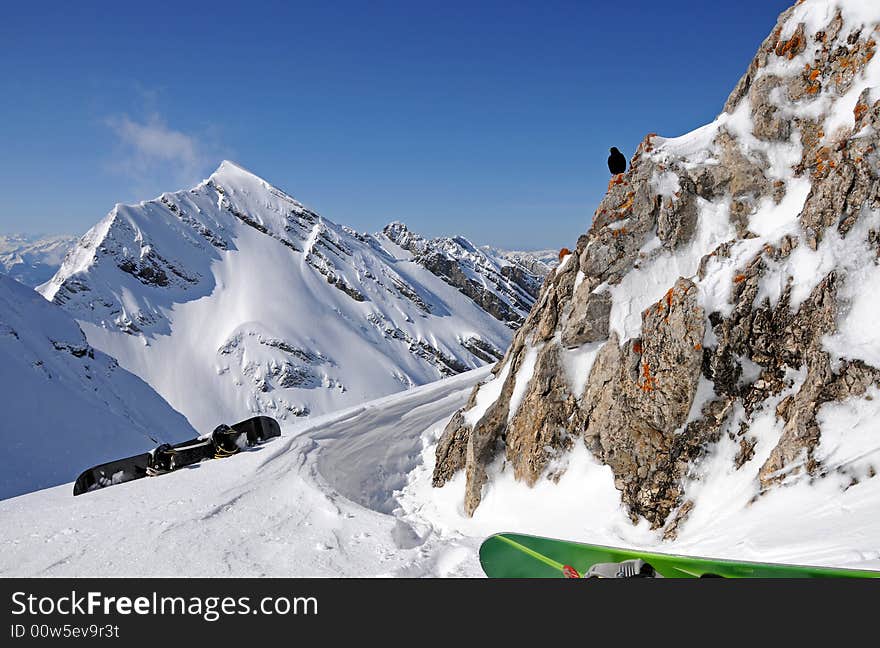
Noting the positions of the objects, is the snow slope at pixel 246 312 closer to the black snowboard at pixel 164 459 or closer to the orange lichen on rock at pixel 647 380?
the black snowboard at pixel 164 459

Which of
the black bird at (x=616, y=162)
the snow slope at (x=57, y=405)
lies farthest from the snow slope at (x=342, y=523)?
the snow slope at (x=57, y=405)

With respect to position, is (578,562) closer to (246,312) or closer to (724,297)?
(724,297)

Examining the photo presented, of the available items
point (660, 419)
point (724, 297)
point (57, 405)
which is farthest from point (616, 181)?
point (57, 405)

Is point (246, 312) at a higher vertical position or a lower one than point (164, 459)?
higher

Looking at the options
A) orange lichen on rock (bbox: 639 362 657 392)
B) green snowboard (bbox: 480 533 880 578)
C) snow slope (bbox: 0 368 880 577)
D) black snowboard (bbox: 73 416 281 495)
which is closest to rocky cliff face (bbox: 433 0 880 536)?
orange lichen on rock (bbox: 639 362 657 392)

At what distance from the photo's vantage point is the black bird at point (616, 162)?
17078 mm

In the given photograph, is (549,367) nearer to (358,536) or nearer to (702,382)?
(702,382)

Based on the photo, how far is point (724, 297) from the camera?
11.7 meters

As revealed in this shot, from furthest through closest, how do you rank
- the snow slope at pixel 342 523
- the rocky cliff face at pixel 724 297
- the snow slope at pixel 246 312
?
the snow slope at pixel 246 312
the rocky cliff face at pixel 724 297
the snow slope at pixel 342 523

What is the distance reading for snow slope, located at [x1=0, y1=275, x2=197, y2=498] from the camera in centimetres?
3011

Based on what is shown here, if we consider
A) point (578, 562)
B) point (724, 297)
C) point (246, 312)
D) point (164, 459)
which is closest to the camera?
point (578, 562)

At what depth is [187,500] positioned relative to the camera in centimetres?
1367

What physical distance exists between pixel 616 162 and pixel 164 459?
1754cm

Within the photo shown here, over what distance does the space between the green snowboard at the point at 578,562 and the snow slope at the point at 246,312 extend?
119 meters
